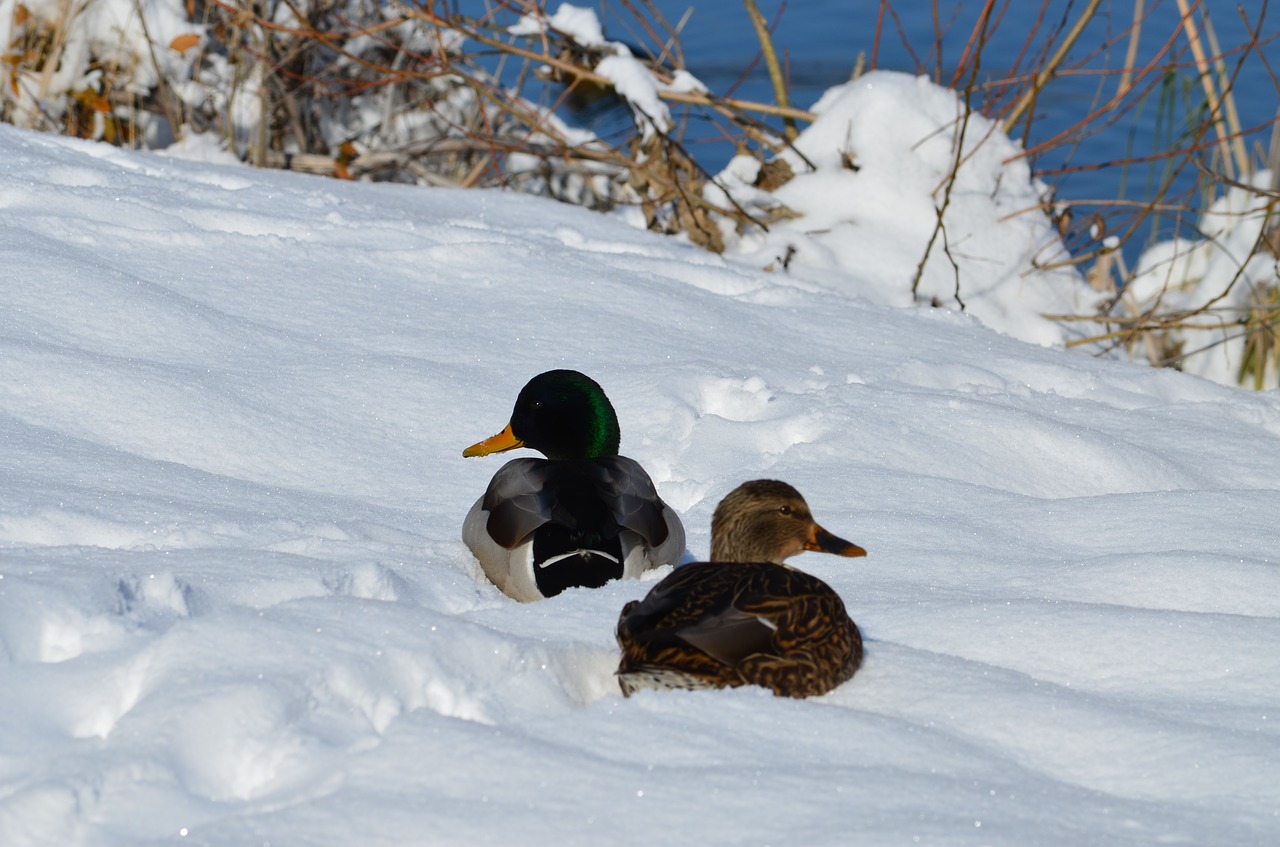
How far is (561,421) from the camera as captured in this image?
3.17m

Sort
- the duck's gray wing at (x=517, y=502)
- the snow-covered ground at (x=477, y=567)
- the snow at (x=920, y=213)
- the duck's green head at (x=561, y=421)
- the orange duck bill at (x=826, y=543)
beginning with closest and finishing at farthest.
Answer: the snow-covered ground at (x=477, y=567), the orange duck bill at (x=826, y=543), the duck's gray wing at (x=517, y=502), the duck's green head at (x=561, y=421), the snow at (x=920, y=213)

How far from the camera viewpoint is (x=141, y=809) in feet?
5.35

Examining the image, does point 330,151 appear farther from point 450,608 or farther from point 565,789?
point 565,789

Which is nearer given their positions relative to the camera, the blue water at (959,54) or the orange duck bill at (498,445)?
the orange duck bill at (498,445)

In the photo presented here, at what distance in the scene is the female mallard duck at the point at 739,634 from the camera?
202cm

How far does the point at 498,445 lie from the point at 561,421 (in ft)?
0.53

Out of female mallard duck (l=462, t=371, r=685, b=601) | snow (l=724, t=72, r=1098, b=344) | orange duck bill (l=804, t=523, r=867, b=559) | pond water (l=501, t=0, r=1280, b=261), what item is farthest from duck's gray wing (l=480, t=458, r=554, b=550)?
pond water (l=501, t=0, r=1280, b=261)

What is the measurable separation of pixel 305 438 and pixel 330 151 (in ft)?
14.5

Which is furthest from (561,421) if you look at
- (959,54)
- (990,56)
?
(990,56)

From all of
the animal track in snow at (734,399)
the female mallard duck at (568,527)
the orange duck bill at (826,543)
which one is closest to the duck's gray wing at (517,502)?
the female mallard duck at (568,527)

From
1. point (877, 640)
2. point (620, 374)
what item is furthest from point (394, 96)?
point (877, 640)

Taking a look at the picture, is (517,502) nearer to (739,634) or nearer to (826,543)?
(826,543)

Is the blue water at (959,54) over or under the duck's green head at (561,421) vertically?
over

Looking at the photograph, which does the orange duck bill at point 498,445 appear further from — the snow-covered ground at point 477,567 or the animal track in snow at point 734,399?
the animal track in snow at point 734,399
